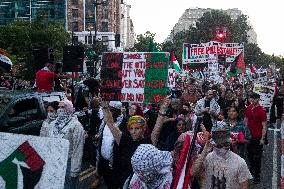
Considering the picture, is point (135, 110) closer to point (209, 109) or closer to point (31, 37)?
point (209, 109)

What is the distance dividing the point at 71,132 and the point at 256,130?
463 cm

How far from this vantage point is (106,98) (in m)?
8.01

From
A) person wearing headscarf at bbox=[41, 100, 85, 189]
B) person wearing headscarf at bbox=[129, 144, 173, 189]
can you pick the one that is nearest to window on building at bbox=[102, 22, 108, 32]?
person wearing headscarf at bbox=[41, 100, 85, 189]

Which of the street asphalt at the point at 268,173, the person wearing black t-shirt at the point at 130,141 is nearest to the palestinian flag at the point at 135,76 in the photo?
the person wearing black t-shirt at the point at 130,141

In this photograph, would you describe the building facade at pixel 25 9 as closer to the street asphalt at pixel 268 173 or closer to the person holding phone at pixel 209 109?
the street asphalt at pixel 268 173

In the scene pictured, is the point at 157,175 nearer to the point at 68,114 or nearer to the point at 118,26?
the point at 68,114

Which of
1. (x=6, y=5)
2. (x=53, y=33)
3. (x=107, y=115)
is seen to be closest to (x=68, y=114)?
(x=107, y=115)

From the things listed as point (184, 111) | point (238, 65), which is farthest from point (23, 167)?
point (238, 65)

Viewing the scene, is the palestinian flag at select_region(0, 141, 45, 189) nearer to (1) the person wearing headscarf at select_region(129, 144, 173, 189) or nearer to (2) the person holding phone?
(1) the person wearing headscarf at select_region(129, 144, 173, 189)

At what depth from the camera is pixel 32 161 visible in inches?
152

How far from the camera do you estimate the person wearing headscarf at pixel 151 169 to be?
436 cm

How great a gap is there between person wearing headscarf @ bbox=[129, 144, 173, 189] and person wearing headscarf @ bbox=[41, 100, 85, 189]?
272 centimetres

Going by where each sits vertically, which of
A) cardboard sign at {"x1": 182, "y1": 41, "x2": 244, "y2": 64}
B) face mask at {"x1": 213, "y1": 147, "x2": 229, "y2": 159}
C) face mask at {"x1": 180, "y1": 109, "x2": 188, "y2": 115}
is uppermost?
cardboard sign at {"x1": 182, "y1": 41, "x2": 244, "y2": 64}

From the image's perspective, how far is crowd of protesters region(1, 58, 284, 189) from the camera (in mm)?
4645
